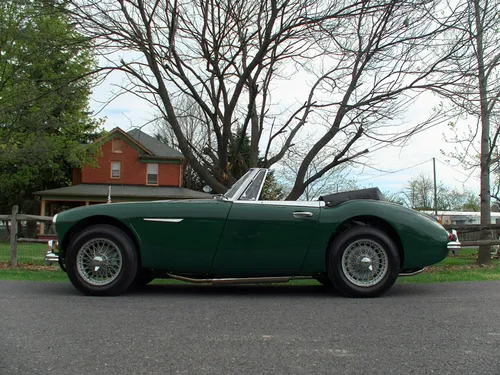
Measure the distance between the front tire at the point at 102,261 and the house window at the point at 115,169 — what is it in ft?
99.6

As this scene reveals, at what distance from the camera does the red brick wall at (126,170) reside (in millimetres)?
34500

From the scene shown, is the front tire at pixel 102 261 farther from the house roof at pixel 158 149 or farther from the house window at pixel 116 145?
the house window at pixel 116 145

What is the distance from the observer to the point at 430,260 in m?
5.34

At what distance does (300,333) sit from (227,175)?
295 inches

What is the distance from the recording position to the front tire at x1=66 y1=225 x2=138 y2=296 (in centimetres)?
526

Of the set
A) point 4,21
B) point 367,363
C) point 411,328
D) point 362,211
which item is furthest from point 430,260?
point 4,21

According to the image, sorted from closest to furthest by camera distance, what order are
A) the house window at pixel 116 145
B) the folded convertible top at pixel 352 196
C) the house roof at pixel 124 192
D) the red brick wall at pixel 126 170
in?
the folded convertible top at pixel 352 196 < the house roof at pixel 124 192 < the red brick wall at pixel 126 170 < the house window at pixel 116 145

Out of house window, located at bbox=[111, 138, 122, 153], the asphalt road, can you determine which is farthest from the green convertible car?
house window, located at bbox=[111, 138, 122, 153]

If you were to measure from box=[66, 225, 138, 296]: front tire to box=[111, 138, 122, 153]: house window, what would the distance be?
30.6 m

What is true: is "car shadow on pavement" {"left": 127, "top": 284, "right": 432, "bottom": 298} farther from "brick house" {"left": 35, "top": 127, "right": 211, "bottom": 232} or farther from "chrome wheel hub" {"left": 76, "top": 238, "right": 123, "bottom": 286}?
"brick house" {"left": 35, "top": 127, "right": 211, "bottom": 232}

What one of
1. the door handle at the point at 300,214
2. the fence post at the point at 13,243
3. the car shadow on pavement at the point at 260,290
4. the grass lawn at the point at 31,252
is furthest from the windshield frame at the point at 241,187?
the grass lawn at the point at 31,252

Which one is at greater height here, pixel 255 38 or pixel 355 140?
pixel 255 38

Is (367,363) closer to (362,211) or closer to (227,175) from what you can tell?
(362,211)

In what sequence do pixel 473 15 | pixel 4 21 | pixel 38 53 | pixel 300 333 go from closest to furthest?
1. pixel 300 333
2. pixel 473 15
3. pixel 38 53
4. pixel 4 21
